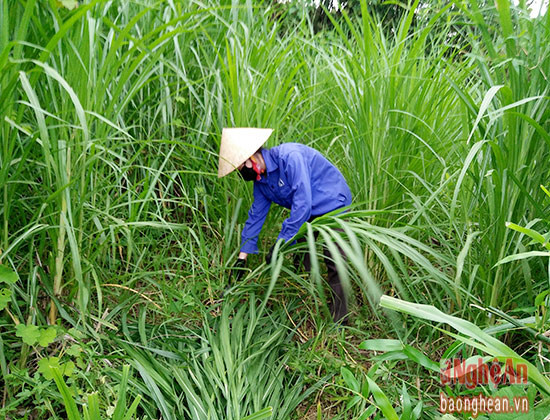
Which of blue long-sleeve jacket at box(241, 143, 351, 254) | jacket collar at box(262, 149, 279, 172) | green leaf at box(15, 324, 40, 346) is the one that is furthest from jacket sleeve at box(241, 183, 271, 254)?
green leaf at box(15, 324, 40, 346)

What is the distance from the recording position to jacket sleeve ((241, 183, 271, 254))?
2014 mm

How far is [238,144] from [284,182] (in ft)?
0.90

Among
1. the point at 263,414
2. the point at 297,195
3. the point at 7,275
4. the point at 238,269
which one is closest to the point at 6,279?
the point at 7,275

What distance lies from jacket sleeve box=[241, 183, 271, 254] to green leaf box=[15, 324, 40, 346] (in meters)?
0.87

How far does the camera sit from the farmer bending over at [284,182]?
193 cm

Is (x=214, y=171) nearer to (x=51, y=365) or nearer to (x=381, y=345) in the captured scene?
(x=51, y=365)

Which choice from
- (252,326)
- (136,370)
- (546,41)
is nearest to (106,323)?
(136,370)

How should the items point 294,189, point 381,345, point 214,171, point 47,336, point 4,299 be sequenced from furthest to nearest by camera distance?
point 214,171, point 294,189, point 47,336, point 4,299, point 381,345

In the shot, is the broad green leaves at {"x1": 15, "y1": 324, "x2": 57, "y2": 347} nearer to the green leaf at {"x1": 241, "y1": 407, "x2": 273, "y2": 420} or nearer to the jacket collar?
the green leaf at {"x1": 241, "y1": 407, "x2": 273, "y2": 420}

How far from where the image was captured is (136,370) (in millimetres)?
1592

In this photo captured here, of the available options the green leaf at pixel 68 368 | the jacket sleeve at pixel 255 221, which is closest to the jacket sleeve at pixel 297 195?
the jacket sleeve at pixel 255 221

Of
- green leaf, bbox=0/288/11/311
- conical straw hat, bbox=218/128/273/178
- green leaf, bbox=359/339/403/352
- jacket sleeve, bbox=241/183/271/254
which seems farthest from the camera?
jacket sleeve, bbox=241/183/271/254

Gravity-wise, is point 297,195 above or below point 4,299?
above

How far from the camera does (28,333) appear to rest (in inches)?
52.1
